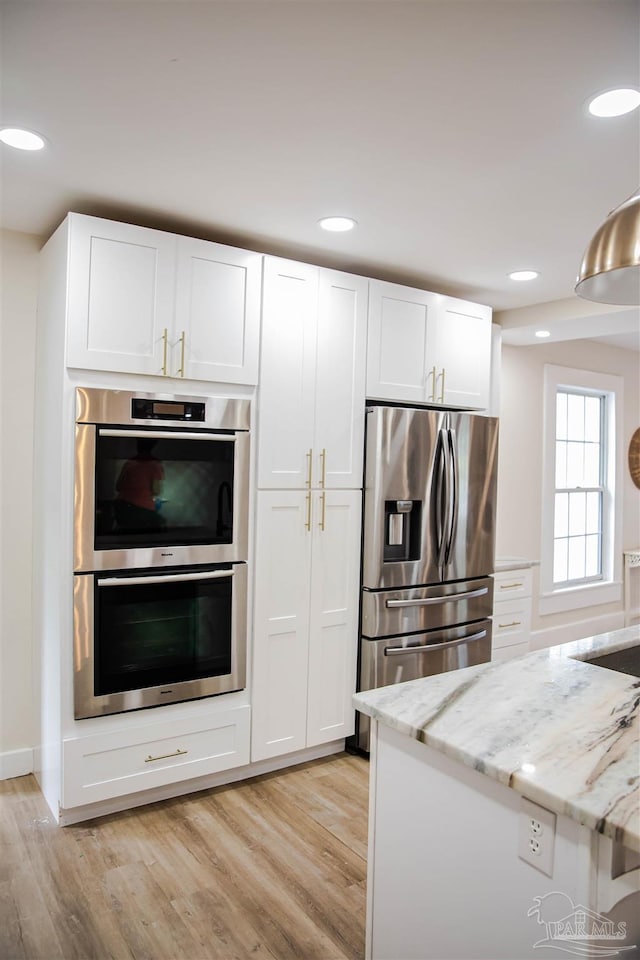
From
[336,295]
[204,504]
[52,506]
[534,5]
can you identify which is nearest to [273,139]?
[534,5]

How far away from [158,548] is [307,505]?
0.76m

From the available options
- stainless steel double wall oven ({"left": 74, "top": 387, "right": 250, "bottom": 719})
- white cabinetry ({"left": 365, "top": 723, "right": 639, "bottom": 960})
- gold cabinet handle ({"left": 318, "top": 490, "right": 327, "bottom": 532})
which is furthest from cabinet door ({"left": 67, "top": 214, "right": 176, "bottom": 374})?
white cabinetry ({"left": 365, "top": 723, "right": 639, "bottom": 960})

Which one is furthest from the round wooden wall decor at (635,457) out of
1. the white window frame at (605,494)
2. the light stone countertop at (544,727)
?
the light stone countertop at (544,727)

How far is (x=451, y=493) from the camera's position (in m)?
3.42

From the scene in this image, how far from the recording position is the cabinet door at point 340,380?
10.3ft

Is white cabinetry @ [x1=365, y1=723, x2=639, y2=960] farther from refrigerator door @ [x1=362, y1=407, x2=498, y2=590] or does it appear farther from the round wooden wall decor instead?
the round wooden wall decor

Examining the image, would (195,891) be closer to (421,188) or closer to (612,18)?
(421,188)

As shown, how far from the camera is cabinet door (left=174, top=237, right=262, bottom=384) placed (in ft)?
8.93

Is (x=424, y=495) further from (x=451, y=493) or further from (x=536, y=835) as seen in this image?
(x=536, y=835)

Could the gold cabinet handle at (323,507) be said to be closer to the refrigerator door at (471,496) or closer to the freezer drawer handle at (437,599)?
the freezer drawer handle at (437,599)

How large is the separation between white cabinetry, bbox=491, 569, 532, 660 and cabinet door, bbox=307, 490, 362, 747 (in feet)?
3.67

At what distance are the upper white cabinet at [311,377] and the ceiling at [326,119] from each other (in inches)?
8.9

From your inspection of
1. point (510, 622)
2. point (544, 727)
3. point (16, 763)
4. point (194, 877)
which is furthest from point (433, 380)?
point (16, 763)

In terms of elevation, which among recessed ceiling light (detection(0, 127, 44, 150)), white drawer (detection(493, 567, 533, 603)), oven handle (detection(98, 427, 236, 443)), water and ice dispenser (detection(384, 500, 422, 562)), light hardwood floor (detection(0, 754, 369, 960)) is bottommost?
light hardwood floor (detection(0, 754, 369, 960))
